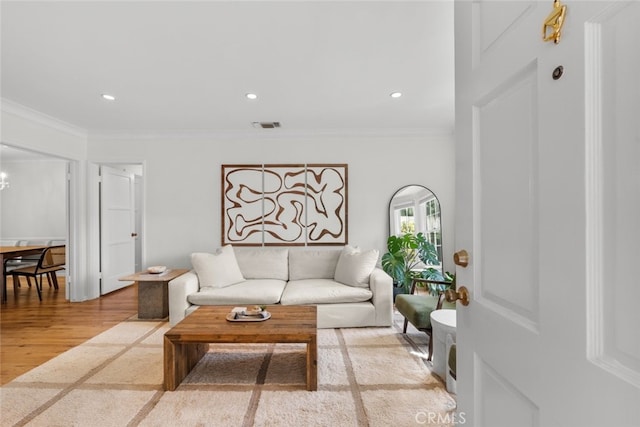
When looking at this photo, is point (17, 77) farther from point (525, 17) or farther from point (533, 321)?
point (533, 321)

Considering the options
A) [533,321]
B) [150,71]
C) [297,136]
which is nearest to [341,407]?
[533,321]

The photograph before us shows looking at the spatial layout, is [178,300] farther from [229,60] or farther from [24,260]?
[24,260]

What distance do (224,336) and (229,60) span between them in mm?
2062

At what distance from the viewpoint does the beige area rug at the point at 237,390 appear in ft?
6.07

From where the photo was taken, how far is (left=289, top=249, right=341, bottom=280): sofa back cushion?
13.1 feet

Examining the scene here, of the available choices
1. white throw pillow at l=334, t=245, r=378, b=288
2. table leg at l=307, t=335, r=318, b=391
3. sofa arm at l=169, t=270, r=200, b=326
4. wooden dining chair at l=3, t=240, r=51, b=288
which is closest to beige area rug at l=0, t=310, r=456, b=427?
table leg at l=307, t=335, r=318, b=391

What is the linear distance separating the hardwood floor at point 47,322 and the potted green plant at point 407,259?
10.7ft

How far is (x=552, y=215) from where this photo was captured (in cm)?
61

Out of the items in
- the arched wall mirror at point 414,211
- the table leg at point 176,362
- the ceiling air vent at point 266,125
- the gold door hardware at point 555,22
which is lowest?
the table leg at point 176,362

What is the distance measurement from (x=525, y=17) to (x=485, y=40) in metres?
0.16

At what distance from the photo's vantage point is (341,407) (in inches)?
76.5

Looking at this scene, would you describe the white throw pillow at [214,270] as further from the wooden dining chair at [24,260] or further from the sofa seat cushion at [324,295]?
the wooden dining chair at [24,260]

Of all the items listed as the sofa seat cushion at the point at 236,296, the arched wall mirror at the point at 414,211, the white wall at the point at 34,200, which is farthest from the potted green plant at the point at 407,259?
the white wall at the point at 34,200

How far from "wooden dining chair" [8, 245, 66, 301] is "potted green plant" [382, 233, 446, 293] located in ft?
16.1
